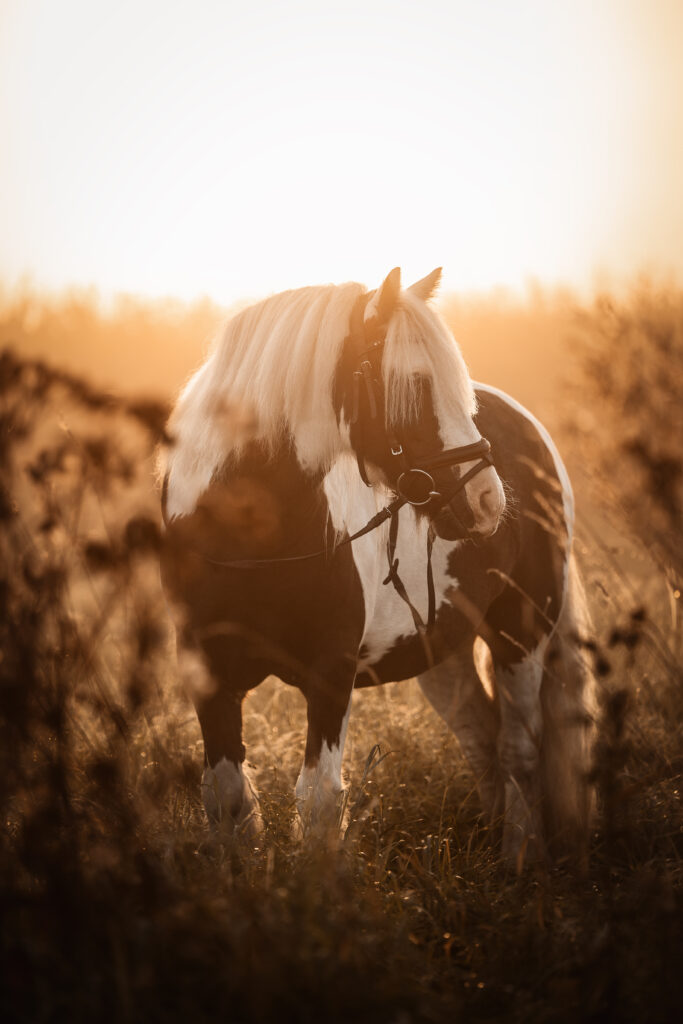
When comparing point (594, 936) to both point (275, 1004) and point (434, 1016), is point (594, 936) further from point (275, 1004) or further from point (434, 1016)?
point (275, 1004)

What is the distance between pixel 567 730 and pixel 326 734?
1.52m

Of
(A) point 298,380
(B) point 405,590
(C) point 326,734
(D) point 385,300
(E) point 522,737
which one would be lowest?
(E) point 522,737

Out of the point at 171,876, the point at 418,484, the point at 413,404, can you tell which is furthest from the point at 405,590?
the point at 171,876

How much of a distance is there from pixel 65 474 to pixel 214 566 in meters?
0.70

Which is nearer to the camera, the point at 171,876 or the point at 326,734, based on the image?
the point at 171,876

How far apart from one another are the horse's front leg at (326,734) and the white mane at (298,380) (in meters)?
0.72

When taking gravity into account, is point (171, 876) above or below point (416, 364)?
below

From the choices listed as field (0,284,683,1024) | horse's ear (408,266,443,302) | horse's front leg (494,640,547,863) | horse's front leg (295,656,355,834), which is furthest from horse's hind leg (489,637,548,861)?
horse's ear (408,266,443,302)

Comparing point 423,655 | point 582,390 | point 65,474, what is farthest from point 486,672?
point 582,390

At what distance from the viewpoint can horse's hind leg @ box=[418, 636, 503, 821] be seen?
3738 mm

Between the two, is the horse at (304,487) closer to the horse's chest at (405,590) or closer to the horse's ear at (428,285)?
the horse's ear at (428,285)

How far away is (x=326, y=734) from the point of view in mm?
2645

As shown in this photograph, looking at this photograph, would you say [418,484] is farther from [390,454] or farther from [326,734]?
[326,734]

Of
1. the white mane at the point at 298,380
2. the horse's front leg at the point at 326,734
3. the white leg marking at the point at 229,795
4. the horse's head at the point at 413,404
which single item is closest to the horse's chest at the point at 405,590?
the horse's front leg at the point at 326,734
